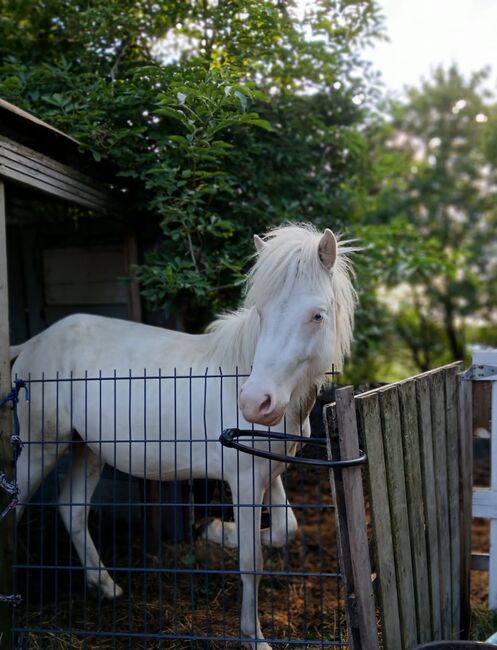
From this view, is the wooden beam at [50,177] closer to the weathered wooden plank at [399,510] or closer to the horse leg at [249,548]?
the horse leg at [249,548]

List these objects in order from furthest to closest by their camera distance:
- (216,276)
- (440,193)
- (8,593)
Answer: (440,193) → (216,276) → (8,593)

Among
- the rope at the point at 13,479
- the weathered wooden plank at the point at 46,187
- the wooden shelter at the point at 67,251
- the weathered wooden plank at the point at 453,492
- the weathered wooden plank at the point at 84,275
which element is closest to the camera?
the rope at the point at 13,479

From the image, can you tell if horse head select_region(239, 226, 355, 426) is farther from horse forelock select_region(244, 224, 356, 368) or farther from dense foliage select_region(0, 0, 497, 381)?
dense foliage select_region(0, 0, 497, 381)

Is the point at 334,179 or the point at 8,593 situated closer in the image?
the point at 8,593

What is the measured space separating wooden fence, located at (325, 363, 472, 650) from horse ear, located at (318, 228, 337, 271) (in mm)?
627

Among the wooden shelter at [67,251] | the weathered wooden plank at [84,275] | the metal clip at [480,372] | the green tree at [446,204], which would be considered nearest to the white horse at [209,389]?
the metal clip at [480,372]

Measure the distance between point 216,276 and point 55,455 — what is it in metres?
1.49

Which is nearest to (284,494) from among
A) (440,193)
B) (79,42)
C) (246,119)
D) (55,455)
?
(55,455)

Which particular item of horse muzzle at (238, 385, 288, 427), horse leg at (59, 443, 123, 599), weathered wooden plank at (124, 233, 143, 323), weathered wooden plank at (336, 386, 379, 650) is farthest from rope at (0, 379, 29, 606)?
weathered wooden plank at (336, 386, 379, 650)

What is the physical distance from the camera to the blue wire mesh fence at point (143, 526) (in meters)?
3.03

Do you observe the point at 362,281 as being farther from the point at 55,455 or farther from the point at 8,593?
the point at 8,593

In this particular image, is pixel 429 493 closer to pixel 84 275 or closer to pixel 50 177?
pixel 50 177

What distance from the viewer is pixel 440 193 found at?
10.7 metres

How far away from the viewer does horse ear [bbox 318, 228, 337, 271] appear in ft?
9.25
